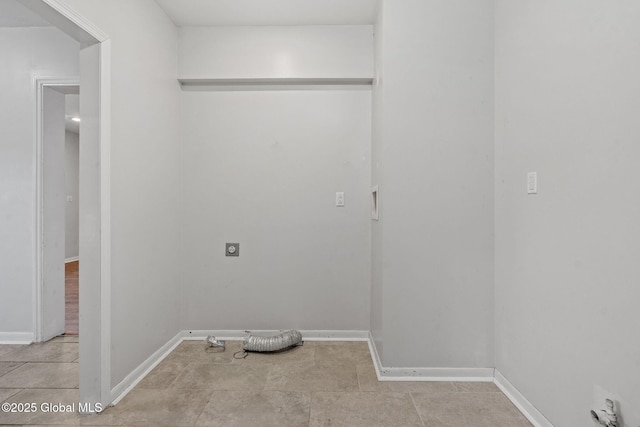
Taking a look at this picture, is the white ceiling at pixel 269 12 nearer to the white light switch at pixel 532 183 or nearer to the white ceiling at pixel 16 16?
the white ceiling at pixel 16 16

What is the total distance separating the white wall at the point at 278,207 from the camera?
277cm

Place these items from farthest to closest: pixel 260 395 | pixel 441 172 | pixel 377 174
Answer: pixel 377 174 → pixel 441 172 → pixel 260 395

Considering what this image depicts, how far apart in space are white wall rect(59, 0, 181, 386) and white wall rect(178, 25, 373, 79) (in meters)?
0.59

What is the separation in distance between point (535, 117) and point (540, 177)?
33cm

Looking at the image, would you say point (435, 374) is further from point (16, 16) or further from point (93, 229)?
point (16, 16)

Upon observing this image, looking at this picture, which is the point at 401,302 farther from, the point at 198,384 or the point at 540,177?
the point at 198,384

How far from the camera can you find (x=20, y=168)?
8.61 feet

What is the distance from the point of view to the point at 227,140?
2777mm

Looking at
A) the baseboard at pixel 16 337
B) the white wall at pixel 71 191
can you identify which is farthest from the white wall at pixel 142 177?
the white wall at pixel 71 191

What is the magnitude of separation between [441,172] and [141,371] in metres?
2.39

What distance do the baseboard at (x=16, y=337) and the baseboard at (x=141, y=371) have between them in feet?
3.86

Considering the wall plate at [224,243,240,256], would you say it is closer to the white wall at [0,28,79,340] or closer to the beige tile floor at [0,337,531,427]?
the beige tile floor at [0,337,531,427]

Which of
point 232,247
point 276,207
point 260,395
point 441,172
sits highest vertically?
point 441,172

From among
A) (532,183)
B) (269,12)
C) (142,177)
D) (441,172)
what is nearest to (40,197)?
(142,177)
